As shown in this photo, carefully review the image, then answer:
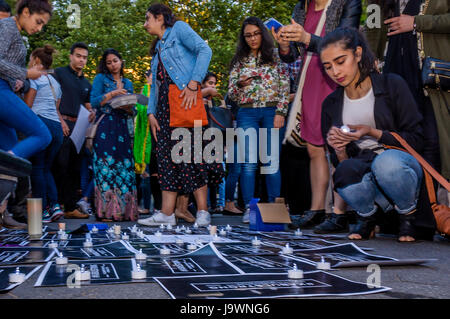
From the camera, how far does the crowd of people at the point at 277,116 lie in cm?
336

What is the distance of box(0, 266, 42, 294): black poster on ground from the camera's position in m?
1.74

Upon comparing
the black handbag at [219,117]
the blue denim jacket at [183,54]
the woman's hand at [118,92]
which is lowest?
the black handbag at [219,117]

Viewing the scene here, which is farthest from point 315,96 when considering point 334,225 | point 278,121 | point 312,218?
point 334,225

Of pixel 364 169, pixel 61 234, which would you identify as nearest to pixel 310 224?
pixel 364 169

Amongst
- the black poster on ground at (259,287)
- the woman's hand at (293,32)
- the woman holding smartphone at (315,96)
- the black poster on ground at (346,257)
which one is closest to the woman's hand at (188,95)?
the woman holding smartphone at (315,96)

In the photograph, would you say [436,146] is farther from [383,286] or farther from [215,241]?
[383,286]

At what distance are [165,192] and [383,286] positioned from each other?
3090 mm

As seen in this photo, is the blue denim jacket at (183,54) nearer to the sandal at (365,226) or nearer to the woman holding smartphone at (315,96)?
the woman holding smartphone at (315,96)

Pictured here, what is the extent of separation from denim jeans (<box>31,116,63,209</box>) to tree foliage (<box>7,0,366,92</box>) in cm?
1006

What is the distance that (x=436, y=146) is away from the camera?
3.65 m

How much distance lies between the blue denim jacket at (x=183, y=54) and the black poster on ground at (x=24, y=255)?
219cm

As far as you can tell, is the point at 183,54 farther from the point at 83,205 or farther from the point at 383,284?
the point at 383,284

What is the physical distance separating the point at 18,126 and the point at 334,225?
8.45 feet

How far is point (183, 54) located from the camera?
464cm
